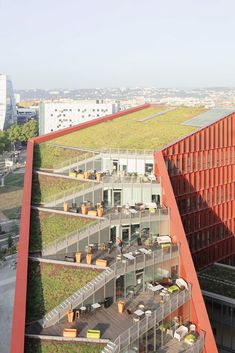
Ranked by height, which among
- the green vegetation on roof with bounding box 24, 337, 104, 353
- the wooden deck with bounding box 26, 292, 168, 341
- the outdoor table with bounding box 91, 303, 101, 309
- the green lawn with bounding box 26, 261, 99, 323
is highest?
A: the green lawn with bounding box 26, 261, 99, 323

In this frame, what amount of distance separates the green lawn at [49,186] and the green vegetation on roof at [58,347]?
55.9 ft

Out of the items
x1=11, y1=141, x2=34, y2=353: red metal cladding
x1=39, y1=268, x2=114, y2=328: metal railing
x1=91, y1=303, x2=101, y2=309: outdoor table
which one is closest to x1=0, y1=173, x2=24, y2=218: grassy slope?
x1=11, y1=141, x2=34, y2=353: red metal cladding

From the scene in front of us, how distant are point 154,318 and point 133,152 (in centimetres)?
2064

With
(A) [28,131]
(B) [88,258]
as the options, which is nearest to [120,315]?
(B) [88,258]

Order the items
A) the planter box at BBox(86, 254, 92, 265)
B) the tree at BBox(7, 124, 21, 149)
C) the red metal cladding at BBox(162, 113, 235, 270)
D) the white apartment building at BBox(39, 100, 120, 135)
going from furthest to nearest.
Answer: the white apartment building at BBox(39, 100, 120, 135) → the tree at BBox(7, 124, 21, 149) → the red metal cladding at BBox(162, 113, 235, 270) → the planter box at BBox(86, 254, 92, 265)

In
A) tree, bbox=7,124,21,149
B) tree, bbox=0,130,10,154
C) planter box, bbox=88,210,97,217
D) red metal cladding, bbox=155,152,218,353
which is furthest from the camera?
tree, bbox=7,124,21,149

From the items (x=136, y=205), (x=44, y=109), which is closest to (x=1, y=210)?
(x=136, y=205)

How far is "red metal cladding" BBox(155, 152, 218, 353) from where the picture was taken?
30172 mm

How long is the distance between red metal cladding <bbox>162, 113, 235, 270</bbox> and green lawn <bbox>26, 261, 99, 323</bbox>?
A: 17.8 m

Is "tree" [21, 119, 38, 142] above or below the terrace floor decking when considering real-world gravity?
above

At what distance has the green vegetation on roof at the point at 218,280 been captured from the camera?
152ft

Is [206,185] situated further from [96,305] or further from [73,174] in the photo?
[96,305]

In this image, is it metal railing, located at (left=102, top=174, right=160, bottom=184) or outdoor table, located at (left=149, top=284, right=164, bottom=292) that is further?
metal railing, located at (left=102, top=174, right=160, bottom=184)

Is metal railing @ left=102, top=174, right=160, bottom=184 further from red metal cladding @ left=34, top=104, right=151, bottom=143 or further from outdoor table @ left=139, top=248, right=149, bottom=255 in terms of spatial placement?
red metal cladding @ left=34, top=104, right=151, bottom=143
